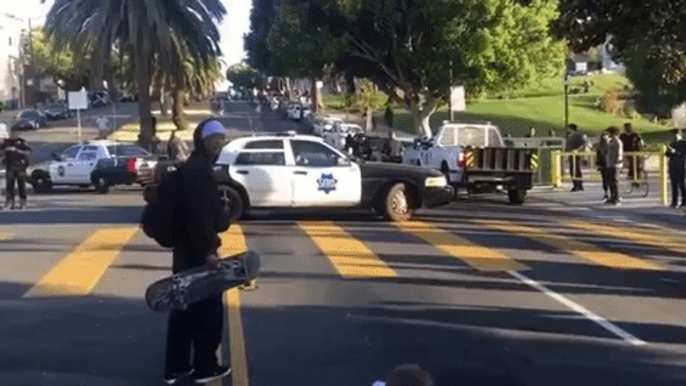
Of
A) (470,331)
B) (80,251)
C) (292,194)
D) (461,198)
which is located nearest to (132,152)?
(461,198)

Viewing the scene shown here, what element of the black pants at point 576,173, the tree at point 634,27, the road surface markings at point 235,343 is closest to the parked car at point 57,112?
the black pants at point 576,173

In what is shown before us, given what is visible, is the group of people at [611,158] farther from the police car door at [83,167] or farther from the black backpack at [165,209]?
the black backpack at [165,209]

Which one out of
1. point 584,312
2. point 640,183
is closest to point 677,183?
point 640,183

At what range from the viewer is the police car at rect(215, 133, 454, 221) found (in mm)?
23234

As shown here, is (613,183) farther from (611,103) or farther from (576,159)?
(611,103)

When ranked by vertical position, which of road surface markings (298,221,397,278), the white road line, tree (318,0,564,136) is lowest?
the white road line

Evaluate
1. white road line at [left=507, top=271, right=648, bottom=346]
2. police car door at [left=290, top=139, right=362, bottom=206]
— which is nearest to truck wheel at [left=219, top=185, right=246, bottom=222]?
police car door at [left=290, top=139, right=362, bottom=206]

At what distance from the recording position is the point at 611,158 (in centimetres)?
2764

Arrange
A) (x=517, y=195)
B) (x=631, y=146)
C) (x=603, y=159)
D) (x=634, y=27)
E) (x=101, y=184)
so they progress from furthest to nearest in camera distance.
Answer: (x=101, y=184) < (x=631, y=146) < (x=517, y=195) < (x=603, y=159) < (x=634, y=27)

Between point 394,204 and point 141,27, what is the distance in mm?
25299

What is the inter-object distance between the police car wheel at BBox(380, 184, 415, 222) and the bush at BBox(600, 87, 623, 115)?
63.1 m

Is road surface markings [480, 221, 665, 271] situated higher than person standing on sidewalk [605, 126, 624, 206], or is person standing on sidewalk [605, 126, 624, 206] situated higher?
person standing on sidewalk [605, 126, 624, 206]

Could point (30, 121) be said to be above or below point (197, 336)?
above

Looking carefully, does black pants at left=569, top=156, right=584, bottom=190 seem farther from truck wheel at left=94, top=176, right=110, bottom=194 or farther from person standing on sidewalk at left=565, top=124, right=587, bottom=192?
truck wheel at left=94, top=176, right=110, bottom=194
